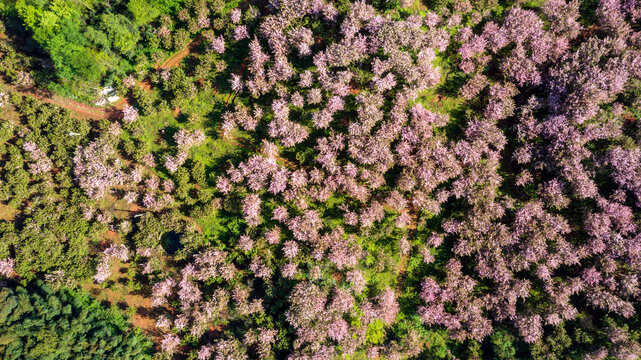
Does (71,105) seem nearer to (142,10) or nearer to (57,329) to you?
(142,10)

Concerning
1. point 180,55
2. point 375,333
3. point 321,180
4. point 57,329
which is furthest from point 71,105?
point 375,333

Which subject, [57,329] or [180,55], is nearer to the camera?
[57,329]

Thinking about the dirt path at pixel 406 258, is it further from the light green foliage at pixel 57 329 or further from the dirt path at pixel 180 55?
the dirt path at pixel 180 55

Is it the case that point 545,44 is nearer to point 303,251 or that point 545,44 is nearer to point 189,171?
point 303,251

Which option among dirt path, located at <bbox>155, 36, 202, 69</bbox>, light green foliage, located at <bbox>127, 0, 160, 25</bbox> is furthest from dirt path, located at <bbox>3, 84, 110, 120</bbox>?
light green foliage, located at <bbox>127, 0, 160, 25</bbox>

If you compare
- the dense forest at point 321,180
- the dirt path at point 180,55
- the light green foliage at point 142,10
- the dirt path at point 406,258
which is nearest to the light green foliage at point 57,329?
the dense forest at point 321,180

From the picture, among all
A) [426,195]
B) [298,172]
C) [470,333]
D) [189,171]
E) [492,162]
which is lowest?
[189,171]

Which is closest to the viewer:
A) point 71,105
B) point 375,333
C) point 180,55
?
point 375,333

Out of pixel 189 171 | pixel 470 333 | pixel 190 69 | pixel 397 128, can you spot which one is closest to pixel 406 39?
pixel 397 128

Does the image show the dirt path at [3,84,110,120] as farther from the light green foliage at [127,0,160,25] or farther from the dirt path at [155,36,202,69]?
the light green foliage at [127,0,160,25]
